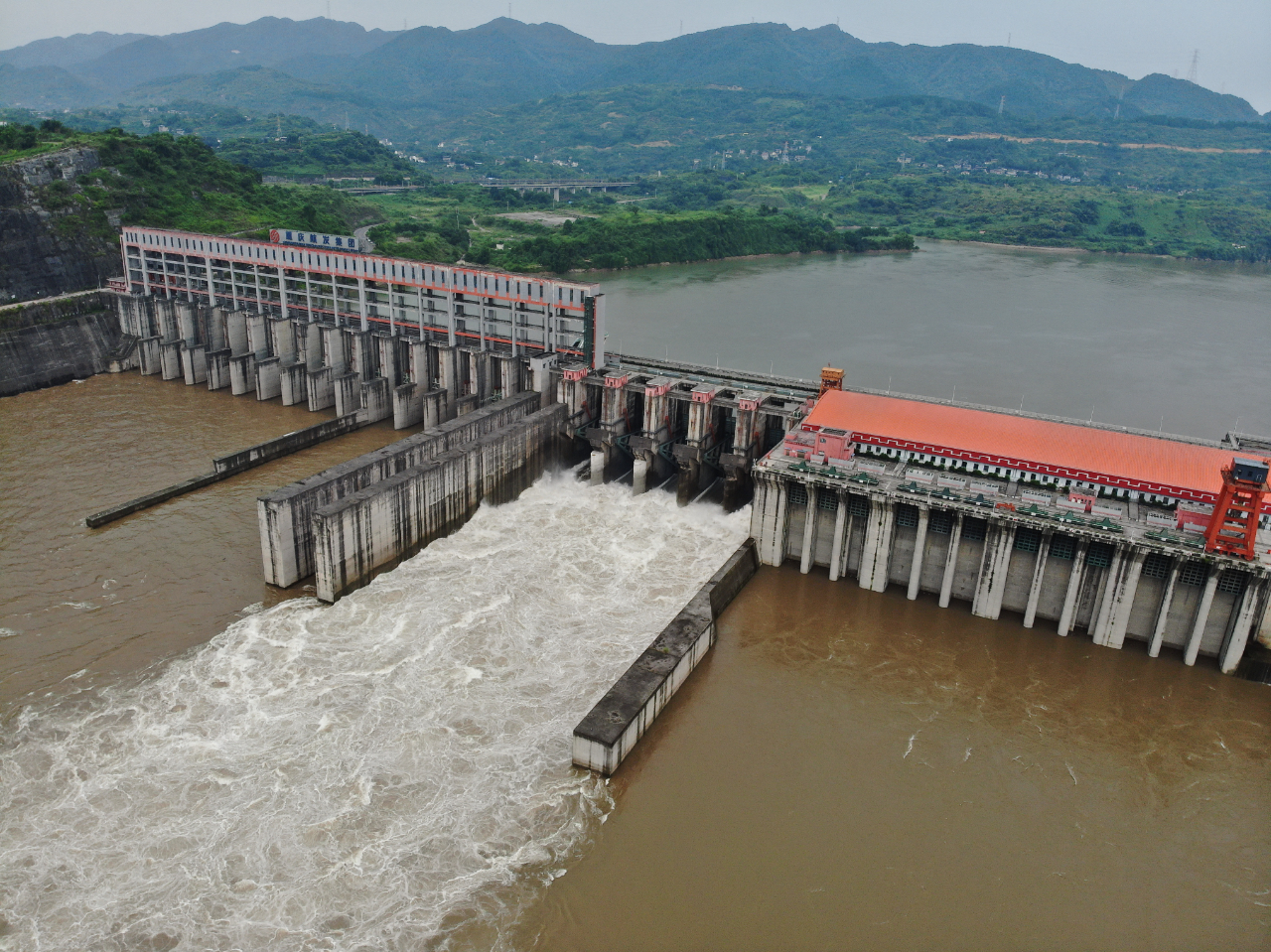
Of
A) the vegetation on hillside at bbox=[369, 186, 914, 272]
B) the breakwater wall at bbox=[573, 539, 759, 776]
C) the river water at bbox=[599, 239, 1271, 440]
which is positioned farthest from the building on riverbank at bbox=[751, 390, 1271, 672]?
the vegetation on hillside at bbox=[369, 186, 914, 272]

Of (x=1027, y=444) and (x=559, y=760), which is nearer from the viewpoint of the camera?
(x=559, y=760)

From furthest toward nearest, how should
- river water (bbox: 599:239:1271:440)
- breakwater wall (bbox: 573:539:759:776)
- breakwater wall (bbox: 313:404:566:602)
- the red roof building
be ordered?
1. river water (bbox: 599:239:1271:440)
2. the red roof building
3. breakwater wall (bbox: 313:404:566:602)
4. breakwater wall (bbox: 573:539:759:776)

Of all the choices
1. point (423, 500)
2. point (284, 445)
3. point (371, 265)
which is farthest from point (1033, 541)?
point (371, 265)

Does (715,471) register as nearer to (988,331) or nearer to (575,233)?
(988,331)

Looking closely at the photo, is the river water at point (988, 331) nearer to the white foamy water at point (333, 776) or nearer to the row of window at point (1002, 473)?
the row of window at point (1002, 473)

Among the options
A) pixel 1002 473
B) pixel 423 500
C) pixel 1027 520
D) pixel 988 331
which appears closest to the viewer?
pixel 1027 520

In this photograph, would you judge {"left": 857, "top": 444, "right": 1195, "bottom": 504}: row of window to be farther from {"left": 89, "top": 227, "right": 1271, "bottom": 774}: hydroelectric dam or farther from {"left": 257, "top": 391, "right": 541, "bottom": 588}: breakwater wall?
{"left": 257, "top": 391, "right": 541, "bottom": 588}: breakwater wall
